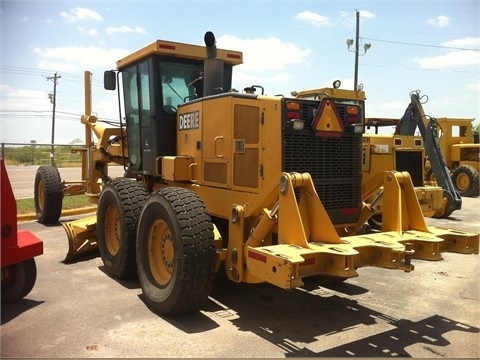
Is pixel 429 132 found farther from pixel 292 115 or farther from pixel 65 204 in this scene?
pixel 65 204

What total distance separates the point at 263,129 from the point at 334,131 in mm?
718

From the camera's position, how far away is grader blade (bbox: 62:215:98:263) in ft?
20.6

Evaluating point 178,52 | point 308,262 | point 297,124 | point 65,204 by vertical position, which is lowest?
point 65,204

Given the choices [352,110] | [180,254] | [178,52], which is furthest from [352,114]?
[178,52]

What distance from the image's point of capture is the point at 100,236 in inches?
231

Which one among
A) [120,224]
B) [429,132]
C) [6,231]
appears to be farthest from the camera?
[429,132]

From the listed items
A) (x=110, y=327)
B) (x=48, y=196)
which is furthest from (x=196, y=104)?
(x=48, y=196)

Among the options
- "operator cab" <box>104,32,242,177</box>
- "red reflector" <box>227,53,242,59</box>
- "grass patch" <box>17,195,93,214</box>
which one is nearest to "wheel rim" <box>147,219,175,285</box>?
"operator cab" <box>104,32,242,177</box>

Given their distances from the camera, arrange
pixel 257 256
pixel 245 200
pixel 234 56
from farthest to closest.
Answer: pixel 234 56 → pixel 245 200 → pixel 257 256

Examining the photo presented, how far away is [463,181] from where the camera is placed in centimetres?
1628

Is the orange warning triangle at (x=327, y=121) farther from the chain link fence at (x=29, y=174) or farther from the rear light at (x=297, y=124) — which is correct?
the chain link fence at (x=29, y=174)

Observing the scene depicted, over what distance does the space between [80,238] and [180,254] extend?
2.87 metres

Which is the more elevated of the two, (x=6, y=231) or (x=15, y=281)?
(x=6, y=231)

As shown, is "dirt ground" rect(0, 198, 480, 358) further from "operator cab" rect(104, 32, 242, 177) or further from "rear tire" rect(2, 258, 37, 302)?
"operator cab" rect(104, 32, 242, 177)
